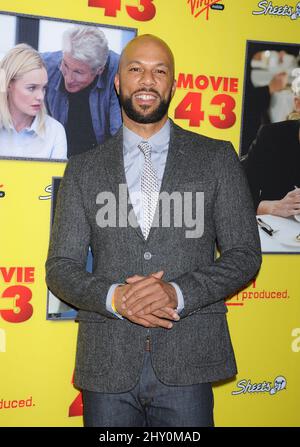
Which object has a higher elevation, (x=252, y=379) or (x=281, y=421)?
(x=252, y=379)

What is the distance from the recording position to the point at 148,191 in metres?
1.90

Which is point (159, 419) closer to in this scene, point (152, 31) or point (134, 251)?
point (134, 251)

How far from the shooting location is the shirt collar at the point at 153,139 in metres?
1.98

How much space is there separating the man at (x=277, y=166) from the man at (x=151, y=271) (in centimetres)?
70

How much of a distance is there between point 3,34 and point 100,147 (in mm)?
682

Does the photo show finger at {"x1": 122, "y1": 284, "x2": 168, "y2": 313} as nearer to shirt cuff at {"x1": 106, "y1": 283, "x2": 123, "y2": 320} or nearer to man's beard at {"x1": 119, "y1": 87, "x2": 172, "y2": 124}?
shirt cuff at {"x1": 106, "y1": 283, "x2": 123, "y2": 320}

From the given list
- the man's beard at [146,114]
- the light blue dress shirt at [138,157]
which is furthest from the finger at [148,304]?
the man's beard at [146,114]

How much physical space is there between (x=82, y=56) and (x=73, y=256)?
0.97 metres

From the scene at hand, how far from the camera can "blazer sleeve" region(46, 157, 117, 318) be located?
5.74 ft

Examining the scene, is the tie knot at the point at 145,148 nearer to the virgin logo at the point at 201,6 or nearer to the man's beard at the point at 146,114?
the man's beard at the point at 146,114

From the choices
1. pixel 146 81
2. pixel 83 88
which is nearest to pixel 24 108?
pixel 83 88

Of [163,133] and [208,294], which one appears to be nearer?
[208,294]
